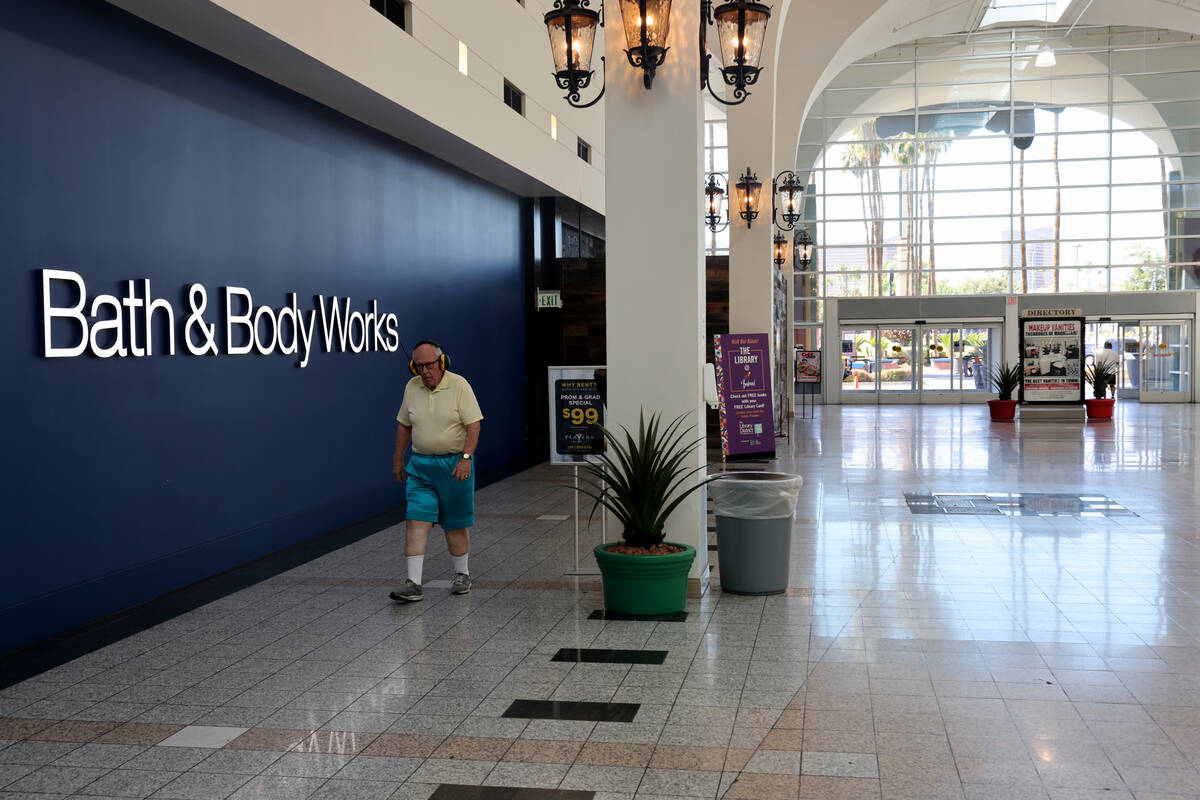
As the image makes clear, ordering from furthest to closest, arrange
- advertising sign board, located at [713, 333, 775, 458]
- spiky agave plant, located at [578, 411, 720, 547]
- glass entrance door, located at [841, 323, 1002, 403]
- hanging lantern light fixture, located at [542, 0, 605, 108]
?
glass entrance door, located at [841, 323, 1002, 403] → advertising sign board, located at [713, 333, 775, 458] → hanging lantern light fixture, located at [542, 0, 605, 108] → spiky agave plant, located at [578, 411, 720, 547]

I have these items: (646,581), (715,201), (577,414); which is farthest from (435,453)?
(715,201)

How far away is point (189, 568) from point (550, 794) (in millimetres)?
4039

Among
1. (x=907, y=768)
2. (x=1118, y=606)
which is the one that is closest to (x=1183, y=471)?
(x=1118, y=606)

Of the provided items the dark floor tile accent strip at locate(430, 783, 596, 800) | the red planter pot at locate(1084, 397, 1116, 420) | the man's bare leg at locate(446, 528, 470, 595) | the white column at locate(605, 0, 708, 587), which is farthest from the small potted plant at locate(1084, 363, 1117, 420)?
the dark floor tile accent strip at locate(430, 783, 596, 800)

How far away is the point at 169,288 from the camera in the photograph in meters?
6.43

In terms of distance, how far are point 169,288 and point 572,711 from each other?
386 cm

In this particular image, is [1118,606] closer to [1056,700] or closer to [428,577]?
[1056,700]

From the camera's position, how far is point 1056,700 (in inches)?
165

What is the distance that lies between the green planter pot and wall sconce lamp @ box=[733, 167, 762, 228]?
9.95 meters

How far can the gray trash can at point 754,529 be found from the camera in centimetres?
607

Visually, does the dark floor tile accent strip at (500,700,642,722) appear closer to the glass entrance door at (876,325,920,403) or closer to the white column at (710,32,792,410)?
the white column at (710,32,792,410)

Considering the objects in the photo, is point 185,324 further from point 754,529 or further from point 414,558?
point 754,529

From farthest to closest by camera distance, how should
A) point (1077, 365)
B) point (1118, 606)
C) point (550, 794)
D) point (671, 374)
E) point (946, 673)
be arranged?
point (1077, 365) < point (671, 374) < point (1118, 606) < point (946, 673) < point (550, 794)

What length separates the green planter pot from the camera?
5.58 metres
